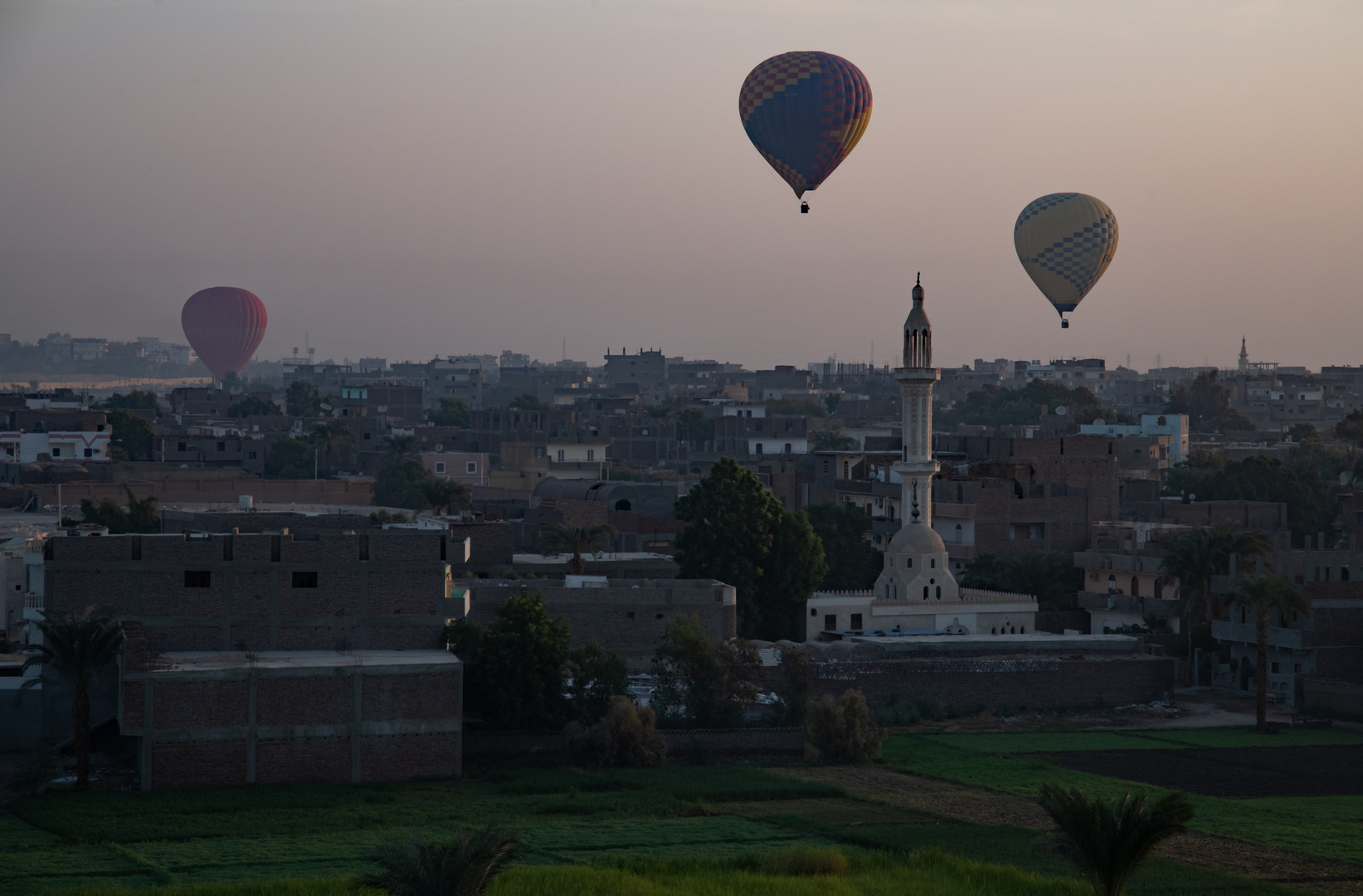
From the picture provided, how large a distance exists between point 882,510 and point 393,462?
36.8m

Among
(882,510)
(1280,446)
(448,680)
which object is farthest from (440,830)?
(1280,446)

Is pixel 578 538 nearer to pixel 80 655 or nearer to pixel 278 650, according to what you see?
pixel 278 650

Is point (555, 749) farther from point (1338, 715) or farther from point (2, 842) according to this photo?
point (1338, 715)

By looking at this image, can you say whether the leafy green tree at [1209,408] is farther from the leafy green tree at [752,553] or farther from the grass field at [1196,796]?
the grass field at [1196,796]

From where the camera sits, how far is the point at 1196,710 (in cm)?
5041

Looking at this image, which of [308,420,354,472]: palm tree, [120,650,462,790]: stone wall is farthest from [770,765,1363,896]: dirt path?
[308,420,354,472]: palm tree

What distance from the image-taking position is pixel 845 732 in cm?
4300

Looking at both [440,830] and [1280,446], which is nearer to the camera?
[440,830]

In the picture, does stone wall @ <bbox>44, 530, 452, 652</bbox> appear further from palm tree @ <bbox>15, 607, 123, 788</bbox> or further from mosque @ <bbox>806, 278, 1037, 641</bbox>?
mosque @ <bbox>806, 278, 1037, 641</bbox>

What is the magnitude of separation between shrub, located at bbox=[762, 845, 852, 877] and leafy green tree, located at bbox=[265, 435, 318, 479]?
78.4 metres

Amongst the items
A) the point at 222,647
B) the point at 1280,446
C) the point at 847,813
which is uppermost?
the point at 1280,446

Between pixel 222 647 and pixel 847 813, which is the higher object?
pixel 222 647

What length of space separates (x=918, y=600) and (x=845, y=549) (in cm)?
912

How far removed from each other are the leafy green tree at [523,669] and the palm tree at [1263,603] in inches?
674
